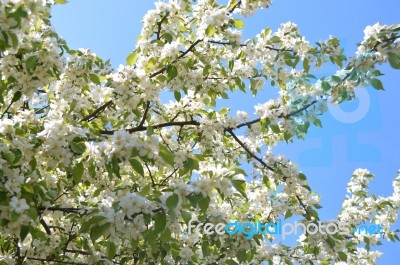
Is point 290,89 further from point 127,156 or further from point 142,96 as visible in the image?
point 127,156

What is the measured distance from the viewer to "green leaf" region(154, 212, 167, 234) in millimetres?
2589

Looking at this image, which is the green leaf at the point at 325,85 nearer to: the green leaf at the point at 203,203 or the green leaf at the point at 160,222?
the green leaf at the point at 203,203

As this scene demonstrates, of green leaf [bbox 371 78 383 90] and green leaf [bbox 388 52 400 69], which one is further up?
green leaf [bbox 388 52 400 69]

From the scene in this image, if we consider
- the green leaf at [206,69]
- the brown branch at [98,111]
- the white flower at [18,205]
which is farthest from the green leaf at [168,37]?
the white flower at [18,205]

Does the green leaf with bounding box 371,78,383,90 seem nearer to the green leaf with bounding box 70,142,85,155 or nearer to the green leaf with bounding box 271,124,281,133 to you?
the green leaf with bounding box 271,124,281,133

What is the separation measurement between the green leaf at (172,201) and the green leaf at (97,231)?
447 mm

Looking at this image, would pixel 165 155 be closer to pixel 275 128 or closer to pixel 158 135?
pixel 158 135

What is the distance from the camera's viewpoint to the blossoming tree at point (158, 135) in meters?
2.76

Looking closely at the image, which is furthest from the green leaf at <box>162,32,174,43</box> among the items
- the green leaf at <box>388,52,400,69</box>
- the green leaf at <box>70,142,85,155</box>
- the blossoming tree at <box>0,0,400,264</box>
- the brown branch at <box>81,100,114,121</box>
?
the green leaf at <box>388,52,400,69</box>

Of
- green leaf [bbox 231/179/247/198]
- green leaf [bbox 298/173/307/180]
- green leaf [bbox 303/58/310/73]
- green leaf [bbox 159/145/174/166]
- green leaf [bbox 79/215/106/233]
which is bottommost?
green leaf [bbox 79/215/106/233]

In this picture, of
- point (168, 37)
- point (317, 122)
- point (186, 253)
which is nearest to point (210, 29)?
point (168, 37)

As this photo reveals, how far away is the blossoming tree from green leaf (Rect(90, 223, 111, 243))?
13mm

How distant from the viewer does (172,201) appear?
2.56 m

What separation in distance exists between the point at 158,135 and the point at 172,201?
1.09 meters
